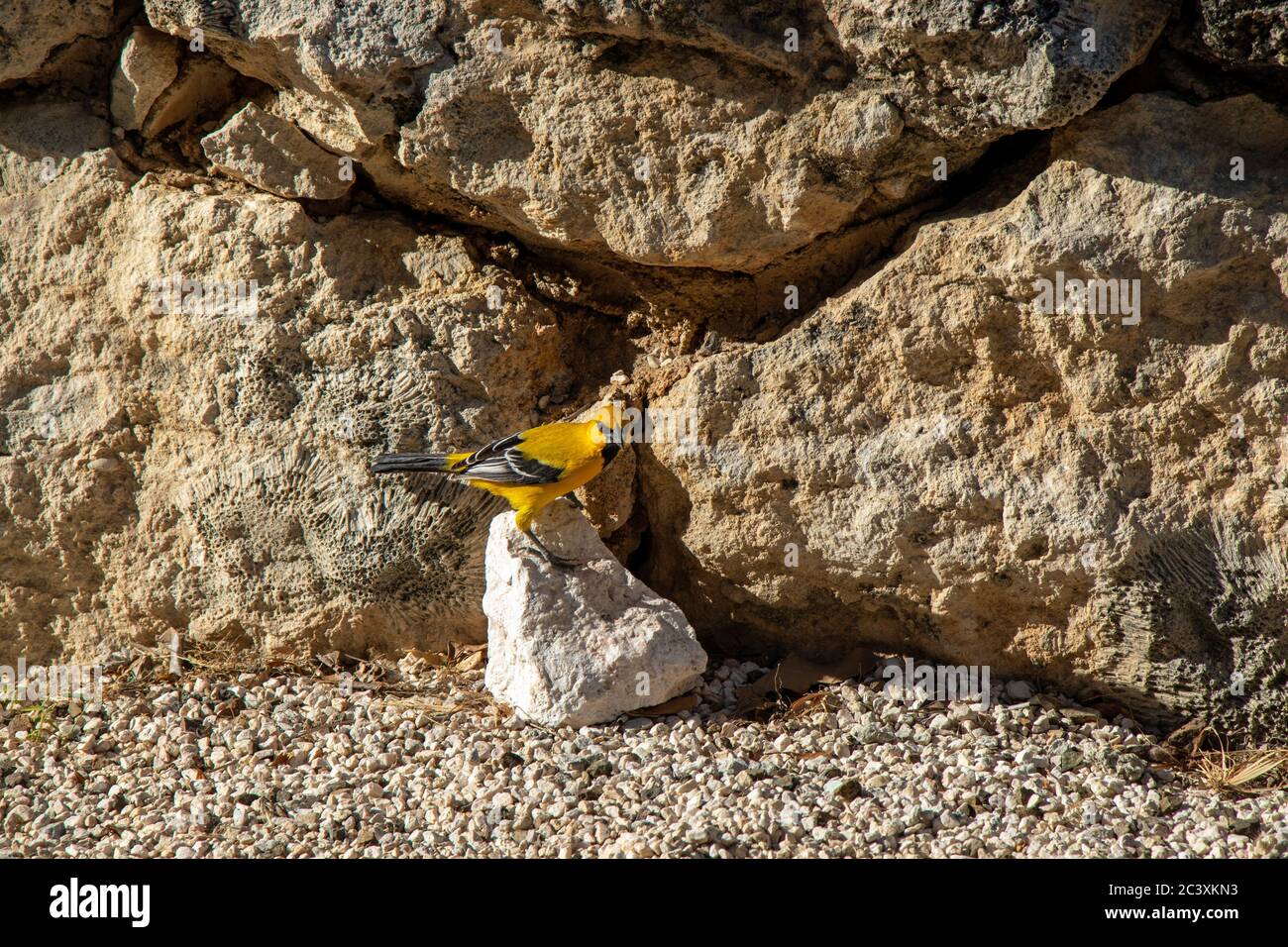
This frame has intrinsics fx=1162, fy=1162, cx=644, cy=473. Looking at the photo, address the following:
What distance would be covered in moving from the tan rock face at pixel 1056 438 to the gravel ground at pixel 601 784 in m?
0.42

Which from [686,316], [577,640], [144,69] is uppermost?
[144,69]

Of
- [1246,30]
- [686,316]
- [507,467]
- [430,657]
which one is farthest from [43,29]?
[1246,30]

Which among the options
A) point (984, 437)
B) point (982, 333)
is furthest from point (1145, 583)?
point (982, 333)

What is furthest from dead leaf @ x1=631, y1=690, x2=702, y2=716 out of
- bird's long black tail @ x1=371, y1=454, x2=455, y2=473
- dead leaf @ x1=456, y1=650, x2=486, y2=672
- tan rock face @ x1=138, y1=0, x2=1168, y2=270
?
tan rock face @ x1=138, y1=0, x2=1168, y2=270

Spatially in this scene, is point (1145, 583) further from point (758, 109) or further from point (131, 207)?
Result: point (131, 207)

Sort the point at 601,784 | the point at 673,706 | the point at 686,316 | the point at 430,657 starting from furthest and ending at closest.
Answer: the point at 430,657 < the point at 686,316 < the point at 673,706 < the point at 601,784

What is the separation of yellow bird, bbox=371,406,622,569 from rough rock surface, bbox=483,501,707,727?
0.40 feet

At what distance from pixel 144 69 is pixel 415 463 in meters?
2.20

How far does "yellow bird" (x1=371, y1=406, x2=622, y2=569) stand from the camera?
15.6 feet

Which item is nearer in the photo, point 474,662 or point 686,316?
point 686,316

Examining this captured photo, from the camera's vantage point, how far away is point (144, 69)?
5242 millimetres

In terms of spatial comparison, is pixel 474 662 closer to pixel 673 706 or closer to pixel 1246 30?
pixel 673 706

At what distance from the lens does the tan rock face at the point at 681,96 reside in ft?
13.6

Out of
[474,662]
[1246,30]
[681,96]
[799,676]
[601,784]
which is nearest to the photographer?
[1246,30]
